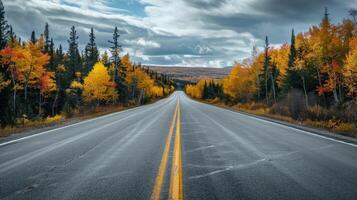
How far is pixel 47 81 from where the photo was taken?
4419 cm

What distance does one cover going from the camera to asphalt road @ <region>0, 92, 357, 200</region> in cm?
539

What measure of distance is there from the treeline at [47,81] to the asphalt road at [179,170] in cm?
1518

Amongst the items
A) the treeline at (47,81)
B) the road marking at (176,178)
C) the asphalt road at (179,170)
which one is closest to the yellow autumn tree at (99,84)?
the treeline at (47,81)

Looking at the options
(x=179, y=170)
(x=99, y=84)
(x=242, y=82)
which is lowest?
(x=179, y=170)

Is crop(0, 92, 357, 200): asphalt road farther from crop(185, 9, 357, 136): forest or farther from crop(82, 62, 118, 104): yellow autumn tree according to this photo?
crop(82, 62, 118, 104): yellow autumn tree

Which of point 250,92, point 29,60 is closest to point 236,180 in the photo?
point 29,60

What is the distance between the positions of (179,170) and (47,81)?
135ft

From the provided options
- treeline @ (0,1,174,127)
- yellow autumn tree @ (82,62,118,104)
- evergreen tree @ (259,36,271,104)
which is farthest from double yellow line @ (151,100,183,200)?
evergreen tree @ (259,36,271,104)

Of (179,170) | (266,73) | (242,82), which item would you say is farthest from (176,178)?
(242,82)

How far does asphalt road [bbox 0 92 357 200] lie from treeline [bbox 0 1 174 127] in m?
15.2

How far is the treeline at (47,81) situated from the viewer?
1390 inches

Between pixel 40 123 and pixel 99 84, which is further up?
pixel 99 84

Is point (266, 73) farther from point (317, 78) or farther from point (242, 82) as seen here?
point (317, 78)

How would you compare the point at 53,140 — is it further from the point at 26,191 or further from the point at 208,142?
the point at 26,191
